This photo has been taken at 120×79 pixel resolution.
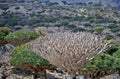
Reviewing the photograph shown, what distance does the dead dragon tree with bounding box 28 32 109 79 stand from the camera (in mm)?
16078

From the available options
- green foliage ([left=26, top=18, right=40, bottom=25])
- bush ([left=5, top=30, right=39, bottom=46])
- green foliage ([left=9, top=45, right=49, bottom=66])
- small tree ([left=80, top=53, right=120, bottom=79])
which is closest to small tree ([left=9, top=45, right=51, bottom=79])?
green foliage ([left=9, top=45, right=49, bottom=66])

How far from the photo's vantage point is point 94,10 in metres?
82.1

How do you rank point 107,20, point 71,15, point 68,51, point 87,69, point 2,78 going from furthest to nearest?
1. point 71,15
2. point 107,20
3. point 2,78
4. point 87,69
5. point 68,51

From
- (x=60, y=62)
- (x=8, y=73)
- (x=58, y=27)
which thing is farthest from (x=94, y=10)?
(x=60, y=62)

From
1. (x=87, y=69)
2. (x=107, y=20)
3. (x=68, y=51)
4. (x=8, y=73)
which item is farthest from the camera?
(x=107, y=20)

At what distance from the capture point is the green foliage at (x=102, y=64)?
19.5 meters

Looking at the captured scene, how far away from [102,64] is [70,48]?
4530 mm

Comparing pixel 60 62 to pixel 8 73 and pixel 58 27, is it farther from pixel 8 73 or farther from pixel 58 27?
pixel 58 27

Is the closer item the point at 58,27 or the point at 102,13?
the point at 58,27

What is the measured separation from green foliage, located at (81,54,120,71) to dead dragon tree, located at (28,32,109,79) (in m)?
2.34

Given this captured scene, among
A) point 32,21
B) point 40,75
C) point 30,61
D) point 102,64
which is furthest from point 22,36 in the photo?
point 32,21

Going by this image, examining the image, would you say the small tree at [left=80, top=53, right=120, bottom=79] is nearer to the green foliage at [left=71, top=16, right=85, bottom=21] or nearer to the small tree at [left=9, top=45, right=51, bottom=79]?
the small tree at [left=9, top=45, right=51, bottom=79]

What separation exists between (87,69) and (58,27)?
4498cm

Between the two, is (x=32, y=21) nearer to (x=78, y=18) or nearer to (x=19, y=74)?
(x=78, y=18)
